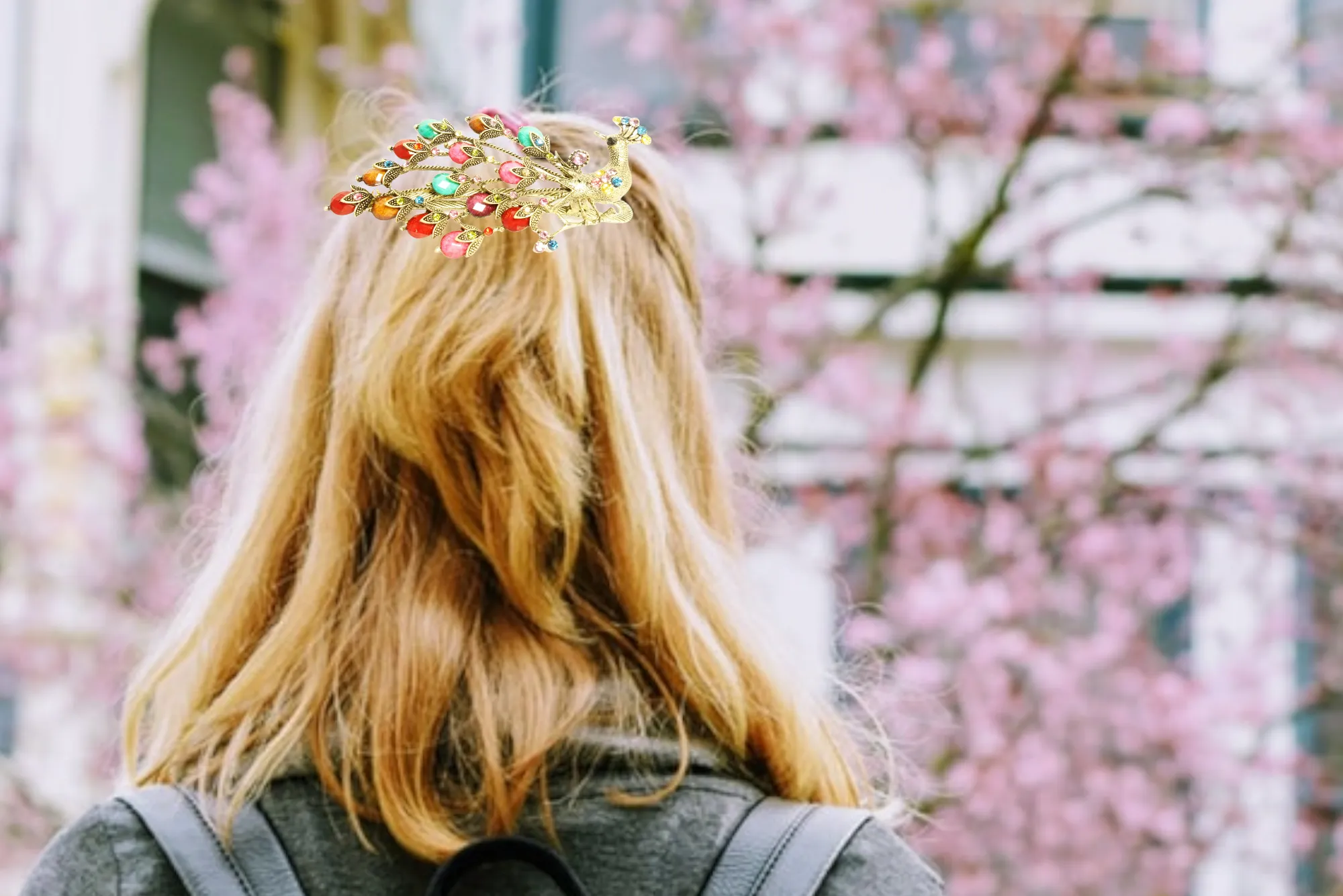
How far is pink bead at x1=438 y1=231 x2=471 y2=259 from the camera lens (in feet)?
4.75

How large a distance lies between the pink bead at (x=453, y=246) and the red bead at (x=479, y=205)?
20mm

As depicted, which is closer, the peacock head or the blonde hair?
the blonde hair

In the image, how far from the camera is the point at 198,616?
1.51 metres

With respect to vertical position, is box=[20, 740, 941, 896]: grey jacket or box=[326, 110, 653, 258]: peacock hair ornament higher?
box=[326, 110, 653, 258]: peacock hair ornament

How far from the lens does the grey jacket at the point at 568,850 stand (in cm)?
136

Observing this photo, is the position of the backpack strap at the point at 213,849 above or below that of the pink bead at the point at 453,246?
below

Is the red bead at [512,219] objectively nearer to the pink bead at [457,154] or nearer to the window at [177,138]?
the pink bead at [457,154]

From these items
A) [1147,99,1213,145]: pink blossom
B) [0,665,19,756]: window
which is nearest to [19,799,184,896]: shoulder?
[1147,99,1213,145]: pink blossom

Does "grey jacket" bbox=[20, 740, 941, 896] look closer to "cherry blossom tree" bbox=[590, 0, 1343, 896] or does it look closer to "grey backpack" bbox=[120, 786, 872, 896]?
"grey backpack" bbox=[120, 786, 872, 896]

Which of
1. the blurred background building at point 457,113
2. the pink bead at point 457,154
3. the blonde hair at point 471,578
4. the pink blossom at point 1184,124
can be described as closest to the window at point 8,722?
the blurred background building at point 457,113

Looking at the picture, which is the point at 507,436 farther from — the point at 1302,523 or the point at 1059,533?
the point at 1302,523

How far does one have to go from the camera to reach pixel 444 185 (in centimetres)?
145

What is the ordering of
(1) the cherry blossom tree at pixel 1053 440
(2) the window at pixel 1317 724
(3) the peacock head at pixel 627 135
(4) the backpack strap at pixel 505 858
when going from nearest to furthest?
(4) the backpack strap at pixel 505 858 < (3) the peacock head at pixel 627 135 < (1) the cherry blossom tree at pixel 1053 440 < (2) the window at pixel 1317 724

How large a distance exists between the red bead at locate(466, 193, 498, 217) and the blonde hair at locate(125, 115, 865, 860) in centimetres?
3
